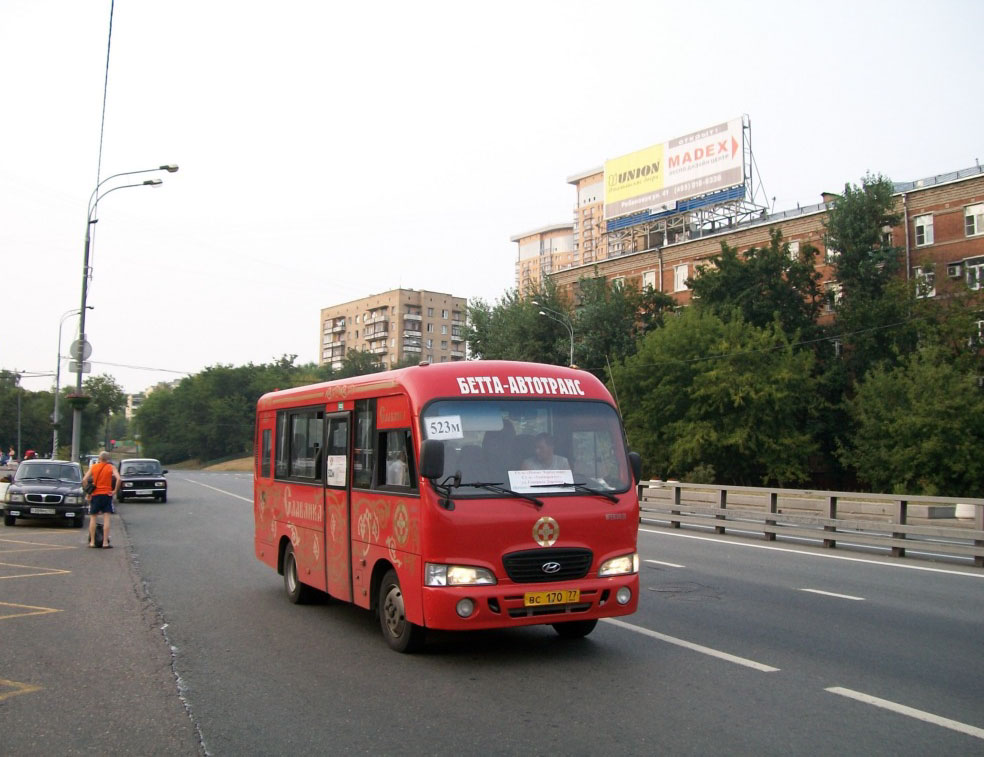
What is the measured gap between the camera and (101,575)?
13.2 metres

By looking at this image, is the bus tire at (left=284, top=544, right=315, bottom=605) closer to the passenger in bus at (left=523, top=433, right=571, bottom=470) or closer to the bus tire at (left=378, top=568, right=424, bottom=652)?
the bus tire at (left=378, top=568, right=424, bottom=652)

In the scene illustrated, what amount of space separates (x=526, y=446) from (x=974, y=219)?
49032 mm

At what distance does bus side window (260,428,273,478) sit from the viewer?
11.9 metres

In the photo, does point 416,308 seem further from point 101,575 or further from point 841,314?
point 101,575

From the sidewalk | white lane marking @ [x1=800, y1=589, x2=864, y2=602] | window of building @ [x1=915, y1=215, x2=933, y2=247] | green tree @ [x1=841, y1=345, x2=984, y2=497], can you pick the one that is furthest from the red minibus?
window of building @ [x1=915, y1=215, x2=933, y2=247]

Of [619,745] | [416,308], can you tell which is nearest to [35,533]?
[619,745]

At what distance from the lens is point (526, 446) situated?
7781mm

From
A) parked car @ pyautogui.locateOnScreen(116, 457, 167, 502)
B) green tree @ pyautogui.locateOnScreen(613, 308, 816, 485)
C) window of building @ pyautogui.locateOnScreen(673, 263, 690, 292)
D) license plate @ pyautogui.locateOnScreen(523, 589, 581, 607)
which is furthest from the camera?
window of building @ pyautogui.locateOnScreen(673, 263, 690, 292)

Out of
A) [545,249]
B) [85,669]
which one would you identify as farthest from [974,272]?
[545,249]

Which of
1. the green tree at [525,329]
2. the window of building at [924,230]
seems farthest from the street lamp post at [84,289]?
the window of building at [924,230]

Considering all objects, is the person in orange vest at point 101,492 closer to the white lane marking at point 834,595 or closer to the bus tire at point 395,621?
the bus tire at point 395,621

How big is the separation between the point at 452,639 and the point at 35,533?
15152 mm

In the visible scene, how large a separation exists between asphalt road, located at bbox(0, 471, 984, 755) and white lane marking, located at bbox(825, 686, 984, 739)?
0.08 ft

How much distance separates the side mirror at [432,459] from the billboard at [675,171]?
52.5m
